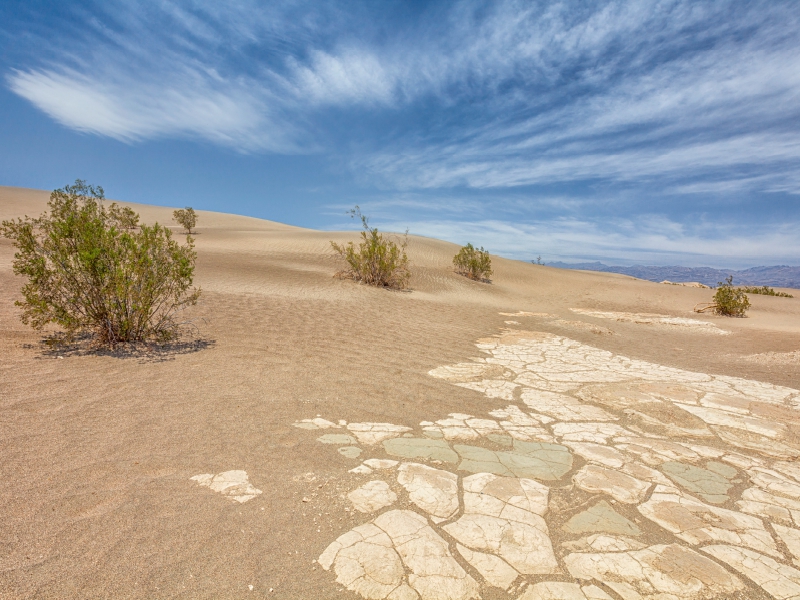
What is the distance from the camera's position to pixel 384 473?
8.63 ft

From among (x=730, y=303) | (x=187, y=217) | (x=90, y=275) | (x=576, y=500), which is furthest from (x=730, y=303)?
(x=187, y=217)

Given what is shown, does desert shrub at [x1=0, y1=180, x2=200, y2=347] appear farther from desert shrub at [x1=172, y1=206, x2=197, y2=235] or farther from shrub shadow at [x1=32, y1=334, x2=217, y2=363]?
desert shrub at [x1=172, y1=206, x2=197, y2=235]

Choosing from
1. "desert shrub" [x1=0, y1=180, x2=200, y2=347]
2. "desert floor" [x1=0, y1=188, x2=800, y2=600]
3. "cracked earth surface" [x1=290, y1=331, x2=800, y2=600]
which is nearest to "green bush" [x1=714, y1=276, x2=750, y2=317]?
"desert floor" [x1=0, y1=188, x2=800, y2=600]

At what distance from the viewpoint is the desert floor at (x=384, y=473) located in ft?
5.84

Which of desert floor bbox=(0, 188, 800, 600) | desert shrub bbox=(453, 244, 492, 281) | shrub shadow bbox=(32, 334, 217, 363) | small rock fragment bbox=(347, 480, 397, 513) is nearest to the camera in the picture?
desert floor bbox=(0, 188, 800, 600)

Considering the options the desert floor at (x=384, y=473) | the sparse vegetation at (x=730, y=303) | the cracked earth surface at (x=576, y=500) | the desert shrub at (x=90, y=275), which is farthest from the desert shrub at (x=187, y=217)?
the sparse vegetation at (x=730, y=303)

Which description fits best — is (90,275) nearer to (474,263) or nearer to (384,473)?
(384,473)

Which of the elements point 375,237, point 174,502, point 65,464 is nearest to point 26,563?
point 174,502

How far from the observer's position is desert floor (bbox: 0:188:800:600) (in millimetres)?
1780

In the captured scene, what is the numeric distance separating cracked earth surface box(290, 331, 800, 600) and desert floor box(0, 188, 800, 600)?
0.01m

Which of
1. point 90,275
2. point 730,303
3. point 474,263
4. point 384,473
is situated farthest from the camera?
point 474,263

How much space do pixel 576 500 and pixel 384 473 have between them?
1257 mm

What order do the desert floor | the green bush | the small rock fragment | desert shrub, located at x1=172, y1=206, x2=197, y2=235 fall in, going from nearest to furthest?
the desert floor
the small rock fragment
the green bush
desert shrub, located at x1=172, y1=206, x2=197, y2=235

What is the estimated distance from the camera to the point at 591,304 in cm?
1443
